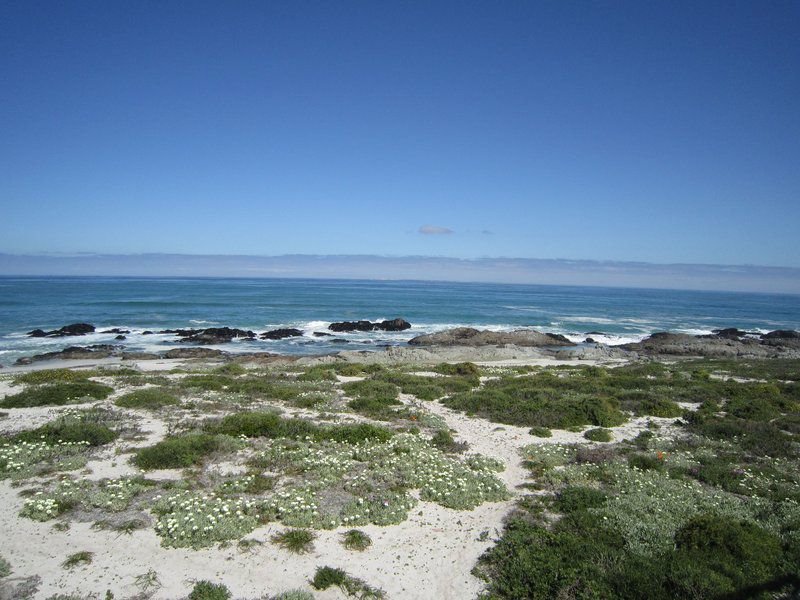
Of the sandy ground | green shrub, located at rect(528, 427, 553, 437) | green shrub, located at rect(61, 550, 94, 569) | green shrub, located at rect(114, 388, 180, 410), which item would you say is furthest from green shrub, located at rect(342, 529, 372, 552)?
green shrub, located at rect(114, 388, 180, 410)

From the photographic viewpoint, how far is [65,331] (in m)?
52.1

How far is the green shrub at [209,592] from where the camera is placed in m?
7.74

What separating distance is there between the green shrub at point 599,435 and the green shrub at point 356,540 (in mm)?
10731

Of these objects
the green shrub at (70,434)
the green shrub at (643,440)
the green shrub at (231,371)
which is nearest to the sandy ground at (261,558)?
the green shrub at (70,434)

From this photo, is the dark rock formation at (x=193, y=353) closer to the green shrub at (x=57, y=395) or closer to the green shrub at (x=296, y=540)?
the green shrub at (x=57, y=395)

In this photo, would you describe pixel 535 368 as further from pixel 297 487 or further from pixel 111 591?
pixel 111 591

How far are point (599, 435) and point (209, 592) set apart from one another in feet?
46.9

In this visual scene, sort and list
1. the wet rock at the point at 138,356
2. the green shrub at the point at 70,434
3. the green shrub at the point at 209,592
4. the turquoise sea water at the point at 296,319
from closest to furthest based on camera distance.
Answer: the green shrub at the point at 209,592 < the green shrub at the point at 70,434 < the wet rock at the point at 138,356 < the turquoise sea water at the point at 296,319

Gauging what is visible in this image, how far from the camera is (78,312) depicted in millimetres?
69875

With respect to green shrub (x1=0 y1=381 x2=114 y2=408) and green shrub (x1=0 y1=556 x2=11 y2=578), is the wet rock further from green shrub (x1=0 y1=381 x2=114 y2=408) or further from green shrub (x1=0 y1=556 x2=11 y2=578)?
green shrub (x1=0 y1=556 x2=11 y2=578)

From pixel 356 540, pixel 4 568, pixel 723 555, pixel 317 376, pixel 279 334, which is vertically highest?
pixel 723 555

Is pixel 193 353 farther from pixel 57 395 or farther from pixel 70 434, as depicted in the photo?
pixel 70 434

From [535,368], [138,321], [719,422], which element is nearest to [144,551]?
[719,422]

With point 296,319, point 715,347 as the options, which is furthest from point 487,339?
point 296,319
